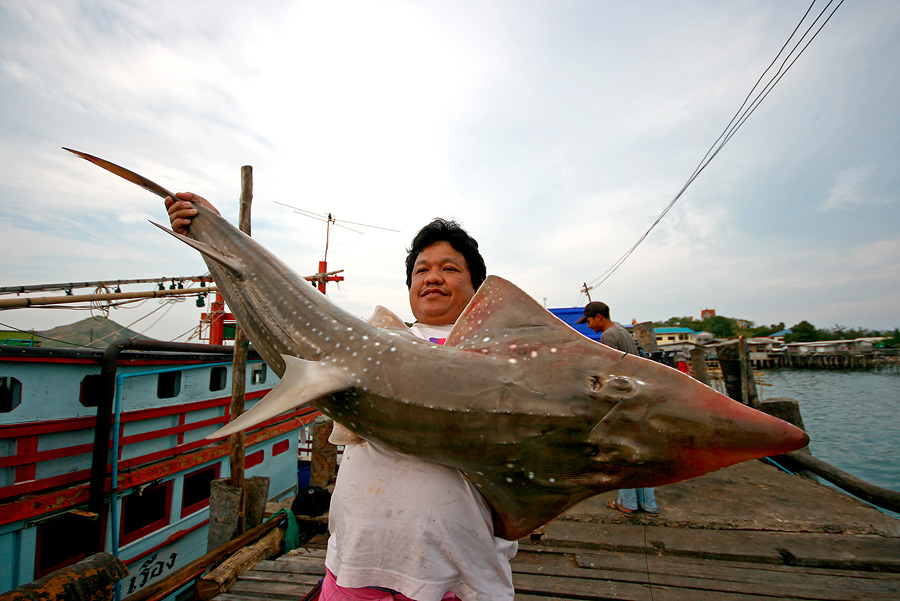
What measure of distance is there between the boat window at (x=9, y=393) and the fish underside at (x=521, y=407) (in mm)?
5115

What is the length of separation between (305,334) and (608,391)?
4.51ft

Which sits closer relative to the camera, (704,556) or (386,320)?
(386,320)

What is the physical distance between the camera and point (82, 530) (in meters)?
5.16

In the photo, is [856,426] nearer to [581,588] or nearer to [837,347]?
[581,588]

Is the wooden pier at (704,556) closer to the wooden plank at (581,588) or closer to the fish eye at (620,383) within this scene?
the wooden plank at (581,588)

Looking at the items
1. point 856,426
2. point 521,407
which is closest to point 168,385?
point 521,407

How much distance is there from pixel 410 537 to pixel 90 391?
239 inches

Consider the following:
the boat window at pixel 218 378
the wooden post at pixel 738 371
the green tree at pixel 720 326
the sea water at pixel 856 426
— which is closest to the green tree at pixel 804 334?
the green tree at pixel 720 326

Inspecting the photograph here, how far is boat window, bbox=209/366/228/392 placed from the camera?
731cm

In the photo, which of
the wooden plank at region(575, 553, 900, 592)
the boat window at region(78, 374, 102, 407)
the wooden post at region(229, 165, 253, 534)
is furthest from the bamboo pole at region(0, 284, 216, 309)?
the wooden plank at region(575, 553, 900, 592)

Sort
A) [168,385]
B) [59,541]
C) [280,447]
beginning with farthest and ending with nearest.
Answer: [280,447] < [168,385] < [59,541]

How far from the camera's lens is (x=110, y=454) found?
535 cm

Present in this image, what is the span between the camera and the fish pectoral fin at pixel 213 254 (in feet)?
6.91

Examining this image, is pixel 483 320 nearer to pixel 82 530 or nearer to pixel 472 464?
pixel 472 464
